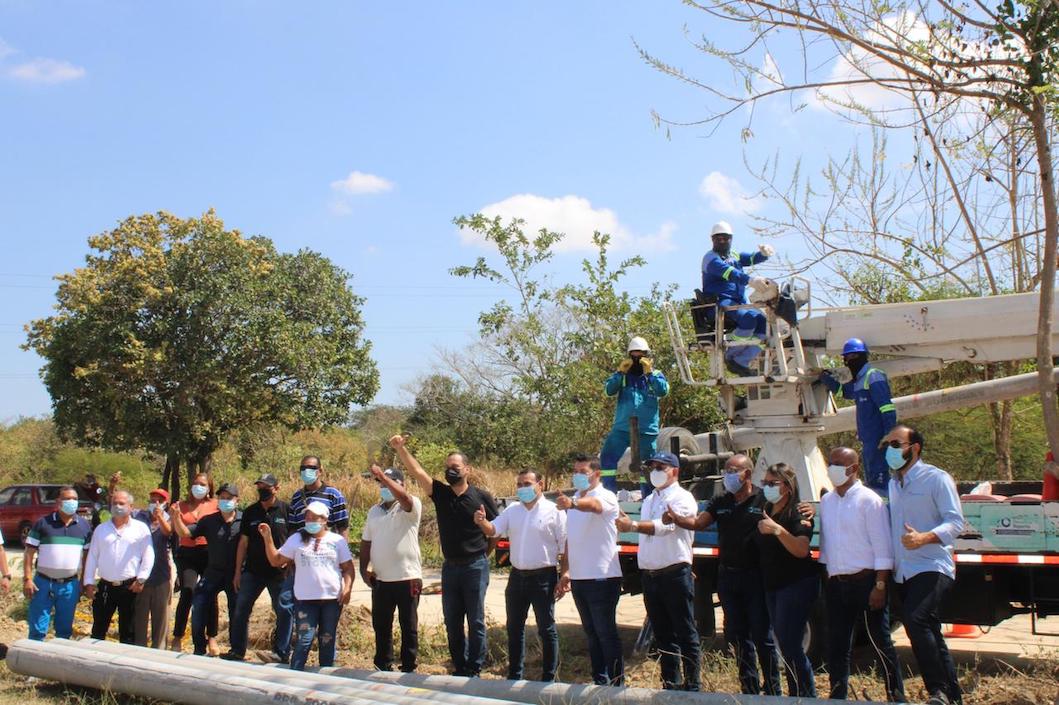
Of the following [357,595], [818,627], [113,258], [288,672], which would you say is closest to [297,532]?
[288,672]

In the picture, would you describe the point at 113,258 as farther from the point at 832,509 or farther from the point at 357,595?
the point at 832,509

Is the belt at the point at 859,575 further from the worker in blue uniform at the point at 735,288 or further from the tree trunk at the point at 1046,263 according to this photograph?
the worker in blue uniform at the point at 735,288

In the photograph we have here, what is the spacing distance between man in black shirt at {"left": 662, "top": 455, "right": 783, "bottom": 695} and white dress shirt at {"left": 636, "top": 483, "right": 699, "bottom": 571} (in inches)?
5.5

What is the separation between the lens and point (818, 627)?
8.27 metres

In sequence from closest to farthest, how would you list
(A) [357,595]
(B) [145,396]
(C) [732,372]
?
(C) [732,372], (A) [357,595], (B) [145,396]

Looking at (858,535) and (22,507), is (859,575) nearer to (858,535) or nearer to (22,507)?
(858,535)

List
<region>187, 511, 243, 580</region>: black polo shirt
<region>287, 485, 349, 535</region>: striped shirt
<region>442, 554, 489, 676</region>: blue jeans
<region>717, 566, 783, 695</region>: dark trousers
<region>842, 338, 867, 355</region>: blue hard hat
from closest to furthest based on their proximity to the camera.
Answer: <region>717, 566, 783, 695</region>: dark trousers
<region>442, 554, 489, 676</region>: blue jeans
<region>842, 338, 867, 355</region>: blue hard hat
<region>287, 485, 349, 535</region>: striped shirt
<region>187, 511, 243, 580</region>: black polo shirt

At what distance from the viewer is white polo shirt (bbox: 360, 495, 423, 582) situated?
820 cm

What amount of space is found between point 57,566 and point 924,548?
7.06m

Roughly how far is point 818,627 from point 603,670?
5.91 ft

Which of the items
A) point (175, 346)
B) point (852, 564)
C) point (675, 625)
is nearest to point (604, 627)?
point (675, 625)

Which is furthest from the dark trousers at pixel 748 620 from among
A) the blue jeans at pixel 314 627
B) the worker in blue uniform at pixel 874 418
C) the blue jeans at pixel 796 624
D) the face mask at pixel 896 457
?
the blue jeans at pixel 314 627

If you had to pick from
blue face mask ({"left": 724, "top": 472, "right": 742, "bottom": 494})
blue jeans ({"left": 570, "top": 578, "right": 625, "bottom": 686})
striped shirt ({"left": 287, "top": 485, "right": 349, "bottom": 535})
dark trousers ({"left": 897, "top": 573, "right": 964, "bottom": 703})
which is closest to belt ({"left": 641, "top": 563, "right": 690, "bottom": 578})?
blue jeans ({"left": 570, "top": 578, "right": 625, "bottom": 686})

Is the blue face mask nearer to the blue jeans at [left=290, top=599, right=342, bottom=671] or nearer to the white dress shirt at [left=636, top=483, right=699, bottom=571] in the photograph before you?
the white dress shirt at [left=636, top=483, right=699, bottom=571]
